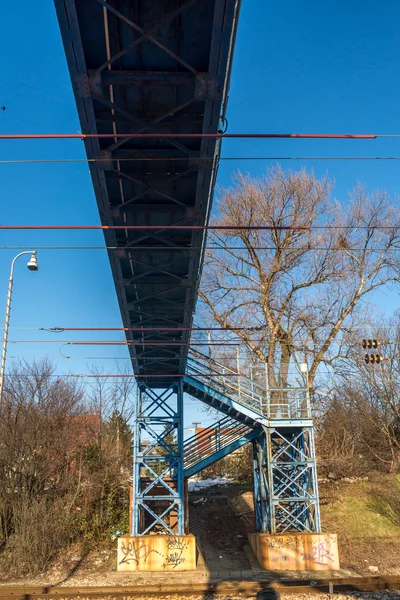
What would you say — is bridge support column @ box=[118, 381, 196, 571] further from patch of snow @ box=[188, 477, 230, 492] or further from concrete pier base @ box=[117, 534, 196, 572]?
Answer: patch of snow @ box=[188, 477, 230, 492]

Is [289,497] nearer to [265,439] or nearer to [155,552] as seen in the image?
[265,439]

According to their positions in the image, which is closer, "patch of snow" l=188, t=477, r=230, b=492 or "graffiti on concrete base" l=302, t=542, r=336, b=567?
"graffiti on concrete base" l=302, t=542, r=336, b=567

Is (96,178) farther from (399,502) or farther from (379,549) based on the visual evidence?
(399,502)

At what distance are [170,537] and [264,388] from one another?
19.9ft

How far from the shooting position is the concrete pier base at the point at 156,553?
52.0 feet

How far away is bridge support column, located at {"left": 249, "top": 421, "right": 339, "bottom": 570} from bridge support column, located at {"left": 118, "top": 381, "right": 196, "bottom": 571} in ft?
9.17

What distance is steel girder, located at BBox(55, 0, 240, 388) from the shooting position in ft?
18.4

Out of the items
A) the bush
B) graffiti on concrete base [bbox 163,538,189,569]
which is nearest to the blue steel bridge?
graffiti on concrete base [bbox 163,538,189,569]

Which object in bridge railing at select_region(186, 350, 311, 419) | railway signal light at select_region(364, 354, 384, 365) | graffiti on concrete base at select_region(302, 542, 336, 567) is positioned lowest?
graffiti on concrete base at select_region(302, 542, 336, 567)

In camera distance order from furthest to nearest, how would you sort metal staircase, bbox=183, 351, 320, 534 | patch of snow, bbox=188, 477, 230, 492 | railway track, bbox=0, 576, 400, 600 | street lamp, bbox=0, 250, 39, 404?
1. patch of snow, bbox=188, 477, 230, 492
2. metal staircase, bbox=183, 351, 320, 534
3. street lamp, bbox=0, 250, 39, 404
4. railway track, bbox=0, 576, 400, 600

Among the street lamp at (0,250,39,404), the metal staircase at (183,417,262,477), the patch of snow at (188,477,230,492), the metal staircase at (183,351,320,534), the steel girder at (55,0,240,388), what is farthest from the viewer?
the patch of snow at (188,477,230,492)

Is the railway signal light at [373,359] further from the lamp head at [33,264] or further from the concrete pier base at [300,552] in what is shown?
the lamp head at [33,264]

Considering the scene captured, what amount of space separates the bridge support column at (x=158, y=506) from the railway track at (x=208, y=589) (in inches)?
90.7

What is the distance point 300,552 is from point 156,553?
478 centimetres
